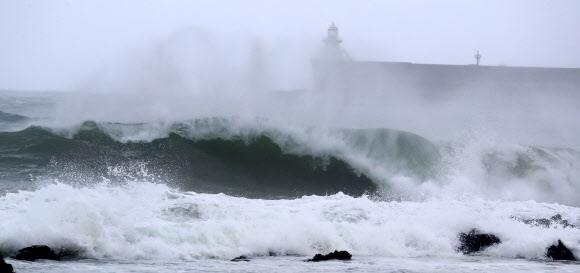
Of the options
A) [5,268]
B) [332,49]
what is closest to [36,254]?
[5,268]

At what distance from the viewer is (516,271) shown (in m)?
9.67

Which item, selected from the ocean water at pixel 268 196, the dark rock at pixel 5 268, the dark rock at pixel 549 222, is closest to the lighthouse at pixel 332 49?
the ocean water at pixel 268 196

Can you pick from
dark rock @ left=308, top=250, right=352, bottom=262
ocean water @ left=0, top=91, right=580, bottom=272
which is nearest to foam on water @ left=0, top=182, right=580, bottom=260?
ocean water @ left=0, top=91, right=580, bottom=272

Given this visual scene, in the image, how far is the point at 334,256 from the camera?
9.90m

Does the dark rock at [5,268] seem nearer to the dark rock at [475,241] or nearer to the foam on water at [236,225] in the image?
the foam on water at [236,225]

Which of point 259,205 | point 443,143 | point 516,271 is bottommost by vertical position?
point 516,271

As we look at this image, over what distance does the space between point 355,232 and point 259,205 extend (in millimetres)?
1979

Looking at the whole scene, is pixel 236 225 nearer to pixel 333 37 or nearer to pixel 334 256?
pixel 334 256

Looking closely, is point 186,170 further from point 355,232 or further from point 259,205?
point 355,232

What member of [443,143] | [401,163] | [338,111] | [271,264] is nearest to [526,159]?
[443,143]

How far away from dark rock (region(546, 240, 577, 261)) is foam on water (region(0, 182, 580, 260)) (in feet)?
0.46

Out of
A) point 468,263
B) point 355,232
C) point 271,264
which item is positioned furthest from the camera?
point 355,232

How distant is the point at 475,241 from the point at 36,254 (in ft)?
22.8

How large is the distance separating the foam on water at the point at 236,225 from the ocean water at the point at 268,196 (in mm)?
25
